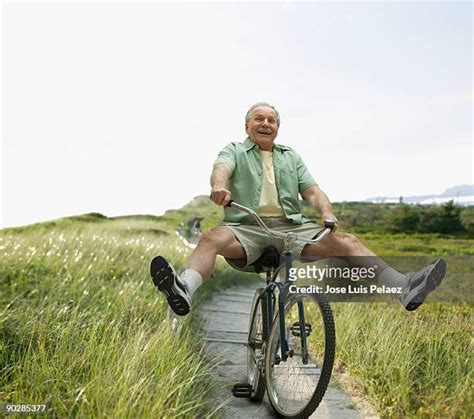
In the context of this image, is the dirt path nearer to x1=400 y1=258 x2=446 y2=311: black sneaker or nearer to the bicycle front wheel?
the bicycle front wheel

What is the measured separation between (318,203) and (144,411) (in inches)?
65.1

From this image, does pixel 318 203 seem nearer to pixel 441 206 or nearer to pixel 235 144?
pixel 235 144

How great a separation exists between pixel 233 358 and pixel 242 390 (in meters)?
0.97

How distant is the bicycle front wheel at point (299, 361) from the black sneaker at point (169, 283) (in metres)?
0.51

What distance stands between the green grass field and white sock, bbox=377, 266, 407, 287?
49 centimetres

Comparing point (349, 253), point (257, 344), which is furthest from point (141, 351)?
point (349, 253)

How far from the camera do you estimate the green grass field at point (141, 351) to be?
2.88 m

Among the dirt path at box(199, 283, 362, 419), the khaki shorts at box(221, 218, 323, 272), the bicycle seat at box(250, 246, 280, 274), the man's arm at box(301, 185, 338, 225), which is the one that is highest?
the man's arm at box(301, 185, 338, 225)

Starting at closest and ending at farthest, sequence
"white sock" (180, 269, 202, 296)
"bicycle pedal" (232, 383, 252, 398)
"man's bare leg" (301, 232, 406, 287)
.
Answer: "white sock" (180, 269, 202, 296) → "man's bare leg" (301, 232, 406, 287) → "bicycle pedal" (232, 383, 252, 398)

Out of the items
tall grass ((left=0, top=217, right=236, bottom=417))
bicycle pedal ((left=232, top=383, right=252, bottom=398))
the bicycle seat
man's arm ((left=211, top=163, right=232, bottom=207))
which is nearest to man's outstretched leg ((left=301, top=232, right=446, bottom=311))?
the bicycle seat

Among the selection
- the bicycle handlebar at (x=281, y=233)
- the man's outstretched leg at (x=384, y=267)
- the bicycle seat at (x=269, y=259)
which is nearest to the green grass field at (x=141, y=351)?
the man's outstretched leg at (x=384, y=267)

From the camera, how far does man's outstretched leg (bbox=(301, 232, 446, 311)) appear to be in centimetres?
328

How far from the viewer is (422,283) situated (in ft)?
10.7

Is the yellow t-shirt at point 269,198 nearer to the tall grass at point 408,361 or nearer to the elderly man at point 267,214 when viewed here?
the elderly man at point 267,214
